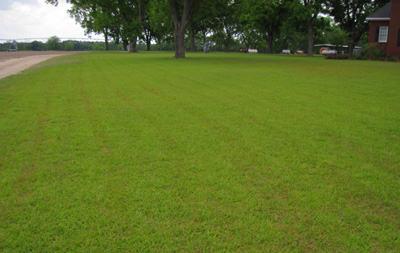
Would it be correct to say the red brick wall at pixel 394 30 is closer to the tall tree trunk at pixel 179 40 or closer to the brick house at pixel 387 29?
the brick house at pixel 387 29

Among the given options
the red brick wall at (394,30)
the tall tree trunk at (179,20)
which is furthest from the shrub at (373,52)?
the tall tree trunk at (179,20)

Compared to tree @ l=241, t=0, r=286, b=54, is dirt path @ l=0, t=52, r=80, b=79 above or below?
below

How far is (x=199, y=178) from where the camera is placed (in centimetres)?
328

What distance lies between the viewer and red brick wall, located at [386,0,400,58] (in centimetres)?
2455

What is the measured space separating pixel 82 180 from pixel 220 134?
2.35m

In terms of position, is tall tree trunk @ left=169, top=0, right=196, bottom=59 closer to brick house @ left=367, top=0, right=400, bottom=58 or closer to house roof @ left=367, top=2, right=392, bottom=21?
brick house @ left=367, top=0, right=400, bottom=58

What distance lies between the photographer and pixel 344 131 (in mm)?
4969

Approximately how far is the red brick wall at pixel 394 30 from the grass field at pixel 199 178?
2323cm

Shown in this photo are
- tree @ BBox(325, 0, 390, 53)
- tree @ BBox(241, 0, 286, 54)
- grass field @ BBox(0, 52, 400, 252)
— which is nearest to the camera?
grass field @ BBox(0, 52, 400, 252)

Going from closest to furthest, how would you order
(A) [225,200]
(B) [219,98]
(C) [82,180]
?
(A) [225,200] < (C) [82,180] < (B) [219,98]

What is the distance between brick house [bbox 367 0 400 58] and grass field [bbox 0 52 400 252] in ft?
76.3

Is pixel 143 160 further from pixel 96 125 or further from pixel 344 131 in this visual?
pixel 344 131

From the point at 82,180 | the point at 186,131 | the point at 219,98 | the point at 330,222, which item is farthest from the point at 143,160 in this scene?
the point at 219,98

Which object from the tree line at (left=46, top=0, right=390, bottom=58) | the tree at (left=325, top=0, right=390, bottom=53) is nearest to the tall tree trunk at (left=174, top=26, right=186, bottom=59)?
the tree line at (left=46, top=0, right=390, bottom=58)
